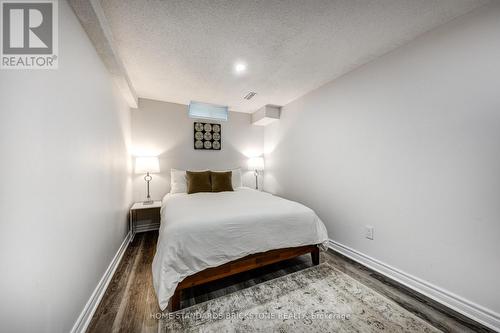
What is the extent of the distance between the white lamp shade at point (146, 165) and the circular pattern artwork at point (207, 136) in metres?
0.85

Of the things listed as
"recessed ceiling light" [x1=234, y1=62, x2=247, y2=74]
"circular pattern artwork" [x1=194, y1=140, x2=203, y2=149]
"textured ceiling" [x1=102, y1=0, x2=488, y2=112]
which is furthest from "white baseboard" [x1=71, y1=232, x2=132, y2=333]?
"recessed ceiling light" [x1=234, y1=62, x2=247, y2=74]

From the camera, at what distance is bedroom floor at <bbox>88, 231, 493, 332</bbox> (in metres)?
1.25

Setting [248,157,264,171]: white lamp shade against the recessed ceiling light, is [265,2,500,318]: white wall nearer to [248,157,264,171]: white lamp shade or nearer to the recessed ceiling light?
the recessed ceiling light

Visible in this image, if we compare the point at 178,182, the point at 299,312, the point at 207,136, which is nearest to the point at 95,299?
the point at 299,312

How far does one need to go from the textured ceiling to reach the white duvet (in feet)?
5.52

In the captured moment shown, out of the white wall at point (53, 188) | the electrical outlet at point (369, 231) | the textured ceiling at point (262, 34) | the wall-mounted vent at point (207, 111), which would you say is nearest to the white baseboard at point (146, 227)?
the white wall at point (53, 188)

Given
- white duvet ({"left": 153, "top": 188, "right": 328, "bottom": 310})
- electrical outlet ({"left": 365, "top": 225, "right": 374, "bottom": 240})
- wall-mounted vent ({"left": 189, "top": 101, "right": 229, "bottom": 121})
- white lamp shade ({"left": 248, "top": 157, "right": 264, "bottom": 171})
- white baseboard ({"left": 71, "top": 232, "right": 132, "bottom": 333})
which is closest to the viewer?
white baseboard ({"left": 71, "top": 232, "right": 132, "bottom": 333})

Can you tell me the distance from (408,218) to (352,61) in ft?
5.92

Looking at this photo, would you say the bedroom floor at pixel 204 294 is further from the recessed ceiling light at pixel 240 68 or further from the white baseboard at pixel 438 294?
the recessed ceiling light at pixel 240 68

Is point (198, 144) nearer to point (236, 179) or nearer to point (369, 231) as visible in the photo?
point (236, 179)

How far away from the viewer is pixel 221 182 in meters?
2.96

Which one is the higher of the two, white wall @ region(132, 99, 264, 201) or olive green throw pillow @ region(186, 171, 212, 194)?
white wall @ region(132, 99, 264, 201)

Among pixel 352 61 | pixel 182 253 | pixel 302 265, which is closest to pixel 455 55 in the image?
pixel 352 61

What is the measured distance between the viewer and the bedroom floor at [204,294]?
1.25 m
